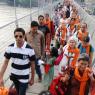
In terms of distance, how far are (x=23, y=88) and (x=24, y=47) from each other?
700 mm

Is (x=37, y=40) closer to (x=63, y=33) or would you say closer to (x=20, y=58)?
(x=20, y=58)

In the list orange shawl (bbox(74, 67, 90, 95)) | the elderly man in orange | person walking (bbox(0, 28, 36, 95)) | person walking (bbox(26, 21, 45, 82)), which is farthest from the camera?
person walking (bbox(26, 21, 45, 82))

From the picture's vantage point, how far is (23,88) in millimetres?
5305

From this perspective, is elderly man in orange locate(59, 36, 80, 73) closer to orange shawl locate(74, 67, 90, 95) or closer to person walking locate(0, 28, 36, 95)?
person walking locate(0, 28, 36, 95)

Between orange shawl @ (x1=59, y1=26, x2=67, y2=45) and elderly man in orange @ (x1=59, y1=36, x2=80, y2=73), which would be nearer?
elderly man in orange @ (x1=59, y1=36, x2=80, y2=73)

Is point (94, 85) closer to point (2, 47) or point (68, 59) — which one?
point (68, 59)

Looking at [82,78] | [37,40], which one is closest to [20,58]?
[82,78]

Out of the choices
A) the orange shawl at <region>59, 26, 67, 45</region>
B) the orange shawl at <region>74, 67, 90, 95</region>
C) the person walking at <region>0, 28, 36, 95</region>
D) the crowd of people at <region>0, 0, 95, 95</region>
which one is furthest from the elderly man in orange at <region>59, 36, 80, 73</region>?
the orange shawl at <region>59, 26, 67, 45</region>

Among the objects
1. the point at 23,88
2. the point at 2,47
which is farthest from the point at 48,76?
the point at 23,88

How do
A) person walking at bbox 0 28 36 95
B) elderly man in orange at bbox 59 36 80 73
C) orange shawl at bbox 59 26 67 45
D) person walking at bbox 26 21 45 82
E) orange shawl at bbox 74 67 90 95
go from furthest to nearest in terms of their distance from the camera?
orange shawl at bbox 59 26 67 45, person walking at bbox 26 21 45 82, elderly man in orange at bbox 59 36 80 73, person walking at bbox 0 28 36 95, orange shawl at bbox 74 67 90 95

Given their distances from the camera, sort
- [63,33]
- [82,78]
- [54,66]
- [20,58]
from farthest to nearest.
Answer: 1. [63,33]
2. [54,66]
3. [20,58]
4. [82,78]

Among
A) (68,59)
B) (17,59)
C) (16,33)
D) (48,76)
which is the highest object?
(16,33)

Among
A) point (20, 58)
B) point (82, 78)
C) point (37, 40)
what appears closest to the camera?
point (82, 78)

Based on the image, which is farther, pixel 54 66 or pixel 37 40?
pixel 37 40
